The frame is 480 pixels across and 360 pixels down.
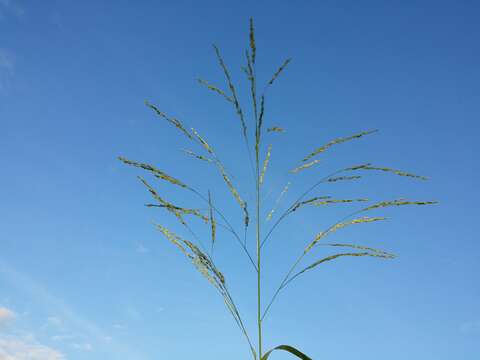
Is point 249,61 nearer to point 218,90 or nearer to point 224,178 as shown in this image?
point 218,90

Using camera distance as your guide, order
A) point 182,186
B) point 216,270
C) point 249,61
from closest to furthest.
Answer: point 216,270
point 182,186
point 249,61

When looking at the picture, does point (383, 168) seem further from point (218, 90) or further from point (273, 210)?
point (218, 90)

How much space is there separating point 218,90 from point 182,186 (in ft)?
1.60

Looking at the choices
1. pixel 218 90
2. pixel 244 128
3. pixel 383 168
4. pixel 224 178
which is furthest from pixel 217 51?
pixel 383 168

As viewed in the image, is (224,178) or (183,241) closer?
(183,241)

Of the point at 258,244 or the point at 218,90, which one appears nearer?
the point at 258,244

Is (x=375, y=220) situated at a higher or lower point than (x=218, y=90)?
lower

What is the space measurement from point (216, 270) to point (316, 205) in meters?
0.52

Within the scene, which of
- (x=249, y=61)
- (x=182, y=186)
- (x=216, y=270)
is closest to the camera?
(x=216, y=270)

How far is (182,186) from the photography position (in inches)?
69.3

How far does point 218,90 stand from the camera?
1.98 meters

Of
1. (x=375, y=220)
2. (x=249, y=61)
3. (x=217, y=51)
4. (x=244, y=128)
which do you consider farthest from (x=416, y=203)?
(x=217, y=51)

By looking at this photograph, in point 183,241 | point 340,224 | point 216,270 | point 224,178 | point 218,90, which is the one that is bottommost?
point 216,270

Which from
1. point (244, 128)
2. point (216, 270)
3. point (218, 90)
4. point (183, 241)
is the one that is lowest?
point (216, 270)
